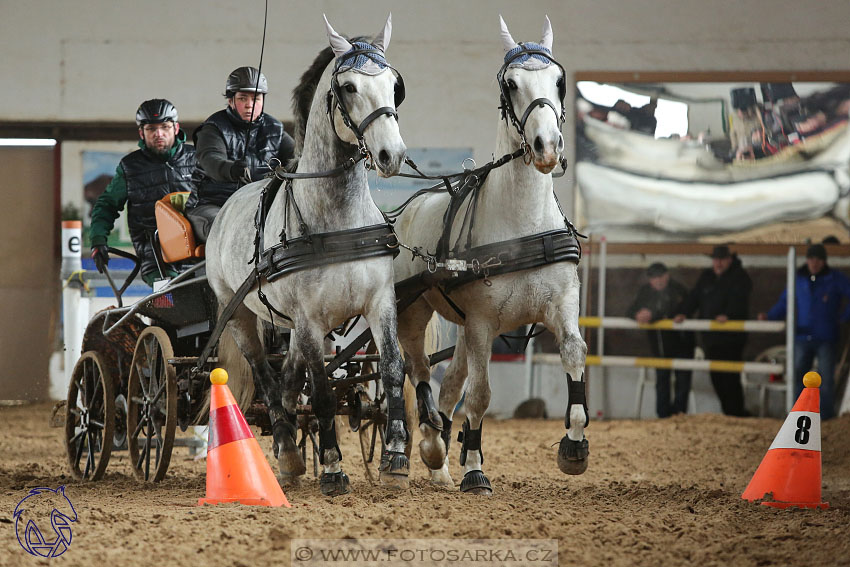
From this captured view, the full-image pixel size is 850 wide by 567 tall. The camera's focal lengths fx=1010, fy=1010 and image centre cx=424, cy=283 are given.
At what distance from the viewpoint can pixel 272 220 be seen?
4.60 m

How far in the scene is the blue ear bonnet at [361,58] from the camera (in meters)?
4.15

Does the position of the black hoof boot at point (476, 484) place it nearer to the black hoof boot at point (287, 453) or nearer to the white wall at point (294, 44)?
the black hoof boot at point (287, 453)

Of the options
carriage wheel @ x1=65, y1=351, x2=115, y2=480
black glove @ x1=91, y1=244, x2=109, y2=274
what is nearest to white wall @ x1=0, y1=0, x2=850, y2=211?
black glove @ x1=91, y1=244, x2=109, y2=274

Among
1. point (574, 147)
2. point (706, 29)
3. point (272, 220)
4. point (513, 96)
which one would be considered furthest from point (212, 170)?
point (706, 29)

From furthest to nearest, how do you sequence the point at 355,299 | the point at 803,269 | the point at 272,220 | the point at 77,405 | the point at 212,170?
1. the point at 803,269
2. the point at 77,405
3. the point at 212,170
4. the point at 272,220
5. the point at 355,299

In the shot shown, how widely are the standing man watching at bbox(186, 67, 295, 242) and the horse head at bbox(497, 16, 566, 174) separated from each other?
1529 millimetres

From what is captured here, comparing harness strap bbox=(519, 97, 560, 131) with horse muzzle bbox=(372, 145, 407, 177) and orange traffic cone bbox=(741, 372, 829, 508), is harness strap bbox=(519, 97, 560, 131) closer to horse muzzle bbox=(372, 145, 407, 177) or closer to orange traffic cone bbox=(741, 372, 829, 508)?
horse muzzle bbox=(372, 145, 407, 177)

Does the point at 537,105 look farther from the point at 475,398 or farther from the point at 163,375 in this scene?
the point at 163,375

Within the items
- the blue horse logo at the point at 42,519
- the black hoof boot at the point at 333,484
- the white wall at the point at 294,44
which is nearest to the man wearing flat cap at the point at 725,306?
the white wall at the point at 294,44

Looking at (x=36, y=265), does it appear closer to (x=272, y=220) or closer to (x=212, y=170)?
(x=212, y=170)

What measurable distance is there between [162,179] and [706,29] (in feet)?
22.0

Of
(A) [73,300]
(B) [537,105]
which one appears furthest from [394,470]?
(A) [73,300]

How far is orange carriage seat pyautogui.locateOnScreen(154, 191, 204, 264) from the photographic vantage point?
556cm

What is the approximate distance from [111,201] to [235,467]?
10.1 feet
